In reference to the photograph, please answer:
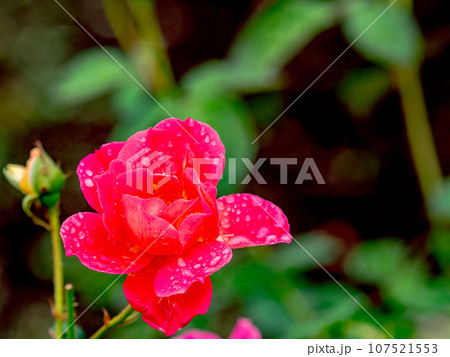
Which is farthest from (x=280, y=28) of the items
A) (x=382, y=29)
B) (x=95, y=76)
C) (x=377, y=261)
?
(x=377, y=261)

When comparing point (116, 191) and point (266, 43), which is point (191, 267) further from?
point (266, 43)

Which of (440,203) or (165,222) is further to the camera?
(440,203)

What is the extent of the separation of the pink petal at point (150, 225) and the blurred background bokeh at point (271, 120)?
385 millimetres

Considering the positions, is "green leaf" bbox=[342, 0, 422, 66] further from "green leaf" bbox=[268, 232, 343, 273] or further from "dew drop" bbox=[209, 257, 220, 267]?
Answer: "dew drop" bbox=[209, 257, 220, 267]

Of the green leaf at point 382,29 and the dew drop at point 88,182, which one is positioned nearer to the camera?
the dew drop at point 88,182

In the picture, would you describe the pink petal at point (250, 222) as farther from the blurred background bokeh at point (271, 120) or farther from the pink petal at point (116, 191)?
the blurred background bokeh at point (271, 120)

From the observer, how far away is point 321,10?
2.76 ft

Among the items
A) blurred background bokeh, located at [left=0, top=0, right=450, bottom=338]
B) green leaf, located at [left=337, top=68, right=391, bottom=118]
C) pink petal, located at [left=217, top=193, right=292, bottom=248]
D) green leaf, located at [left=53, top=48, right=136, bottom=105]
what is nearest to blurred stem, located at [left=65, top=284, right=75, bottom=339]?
pink petal, located at [left=217, top=193, right=292, bottom=248]

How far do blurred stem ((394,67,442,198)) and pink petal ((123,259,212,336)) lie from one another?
0.67 metres

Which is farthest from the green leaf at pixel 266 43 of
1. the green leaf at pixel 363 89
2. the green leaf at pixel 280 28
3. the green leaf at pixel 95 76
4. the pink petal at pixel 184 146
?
the pink petal at pixel 184 146

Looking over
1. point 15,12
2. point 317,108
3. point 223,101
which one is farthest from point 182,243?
point 15,12

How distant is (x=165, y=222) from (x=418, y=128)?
2.41ft

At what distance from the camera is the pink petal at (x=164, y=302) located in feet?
1.31

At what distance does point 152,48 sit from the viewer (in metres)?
0.96
